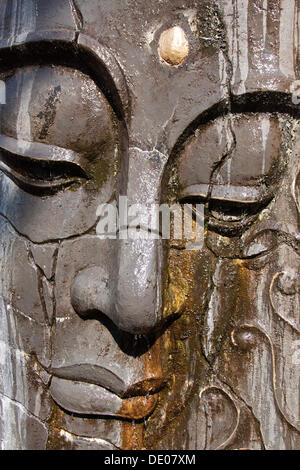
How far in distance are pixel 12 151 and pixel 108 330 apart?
470 mm

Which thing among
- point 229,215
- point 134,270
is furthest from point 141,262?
point 229,215

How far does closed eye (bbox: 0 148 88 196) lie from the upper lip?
0.43 meters

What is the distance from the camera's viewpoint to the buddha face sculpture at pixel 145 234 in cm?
109

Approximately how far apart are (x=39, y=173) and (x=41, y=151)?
0.23 feet

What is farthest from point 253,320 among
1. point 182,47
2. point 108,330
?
point 182,47

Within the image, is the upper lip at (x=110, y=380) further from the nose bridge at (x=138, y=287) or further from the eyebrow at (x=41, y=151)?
the eyebrow at (x=41, y=151)

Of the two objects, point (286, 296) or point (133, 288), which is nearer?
point (133, 288)

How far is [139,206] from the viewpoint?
1.10m

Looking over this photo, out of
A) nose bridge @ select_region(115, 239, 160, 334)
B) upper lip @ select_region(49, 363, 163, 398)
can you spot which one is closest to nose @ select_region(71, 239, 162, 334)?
nose bridge @ select_region(115, 239, 160, 334)

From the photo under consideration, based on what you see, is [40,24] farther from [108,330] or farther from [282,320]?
[282,320]

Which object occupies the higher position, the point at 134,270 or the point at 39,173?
the point at 39,173

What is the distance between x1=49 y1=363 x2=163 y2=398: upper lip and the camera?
3.70ft

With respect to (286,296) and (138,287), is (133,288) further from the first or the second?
(286,296)

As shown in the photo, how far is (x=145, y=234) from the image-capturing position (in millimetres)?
1099
